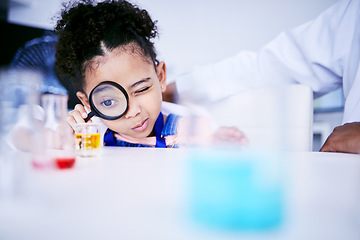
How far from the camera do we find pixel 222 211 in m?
0.27

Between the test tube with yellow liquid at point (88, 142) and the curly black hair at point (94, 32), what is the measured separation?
50 cm

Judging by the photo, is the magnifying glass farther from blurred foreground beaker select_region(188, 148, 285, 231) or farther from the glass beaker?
blurred foreground beaker select_region(188, 148, 285, 231)

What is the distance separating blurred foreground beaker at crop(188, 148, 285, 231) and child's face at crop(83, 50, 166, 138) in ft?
2.68

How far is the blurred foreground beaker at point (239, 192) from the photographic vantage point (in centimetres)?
25

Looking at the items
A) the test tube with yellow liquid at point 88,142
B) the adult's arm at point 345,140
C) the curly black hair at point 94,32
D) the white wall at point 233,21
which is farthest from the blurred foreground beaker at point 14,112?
the white wall at point 233,21

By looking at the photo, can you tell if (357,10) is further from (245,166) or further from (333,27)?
(245,166)

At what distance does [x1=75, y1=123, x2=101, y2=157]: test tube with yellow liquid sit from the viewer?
695mm

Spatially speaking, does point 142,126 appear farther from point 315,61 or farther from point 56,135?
point 315,61

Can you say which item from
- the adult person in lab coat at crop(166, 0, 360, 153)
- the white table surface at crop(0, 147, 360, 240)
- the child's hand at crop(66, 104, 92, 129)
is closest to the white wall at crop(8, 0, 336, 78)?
the adult person in lab coat at crop(166, 0, 360, 153)

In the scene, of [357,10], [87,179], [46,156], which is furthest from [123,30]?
[357,10]

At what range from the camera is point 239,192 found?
0.88 feet

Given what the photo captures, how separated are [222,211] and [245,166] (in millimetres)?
57

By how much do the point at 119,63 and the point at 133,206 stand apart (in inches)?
34.9

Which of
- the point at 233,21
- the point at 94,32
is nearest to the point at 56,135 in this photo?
the point at 94,32
